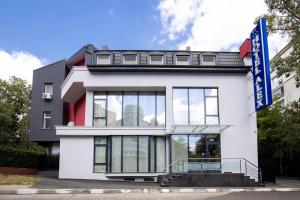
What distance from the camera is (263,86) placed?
20844 millimetres

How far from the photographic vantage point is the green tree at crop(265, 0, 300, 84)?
16.9 m

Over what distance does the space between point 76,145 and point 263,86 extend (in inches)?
504

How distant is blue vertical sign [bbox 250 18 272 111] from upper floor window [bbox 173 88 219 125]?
3.92m

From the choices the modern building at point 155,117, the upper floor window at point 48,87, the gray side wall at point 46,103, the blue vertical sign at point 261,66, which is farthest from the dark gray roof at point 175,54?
the upper floor window at point 48,87

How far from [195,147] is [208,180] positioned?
10.3ft

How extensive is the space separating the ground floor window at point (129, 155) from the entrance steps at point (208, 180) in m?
3.10

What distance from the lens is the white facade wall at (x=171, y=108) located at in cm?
2450

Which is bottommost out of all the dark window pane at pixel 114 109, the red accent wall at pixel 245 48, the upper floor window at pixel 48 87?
the dark window pane at pixel 114 109

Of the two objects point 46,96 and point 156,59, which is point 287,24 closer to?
point 156,59

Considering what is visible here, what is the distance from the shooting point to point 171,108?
25.0 m

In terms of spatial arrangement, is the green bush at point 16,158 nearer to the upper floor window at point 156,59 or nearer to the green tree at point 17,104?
the green tree at point 17,104

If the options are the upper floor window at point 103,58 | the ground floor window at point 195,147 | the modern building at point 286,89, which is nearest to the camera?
the ground floor window at point 195,147

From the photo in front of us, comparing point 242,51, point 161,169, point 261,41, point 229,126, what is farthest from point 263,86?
point 161,169

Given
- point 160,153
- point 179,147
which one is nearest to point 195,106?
point 179,147
